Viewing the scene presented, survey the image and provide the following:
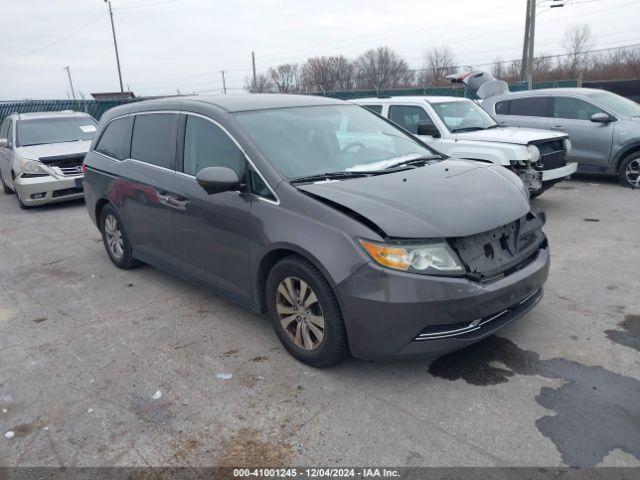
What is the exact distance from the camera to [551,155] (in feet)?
24.6

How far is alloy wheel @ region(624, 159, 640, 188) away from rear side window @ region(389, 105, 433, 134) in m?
3.82

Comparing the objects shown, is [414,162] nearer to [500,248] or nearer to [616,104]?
[500,248]

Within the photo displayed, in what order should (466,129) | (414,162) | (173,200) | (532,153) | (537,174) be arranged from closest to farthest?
1. (414,162)
2. (173,200)
3. (532,153)
4. (537,174)
5. (466,129)

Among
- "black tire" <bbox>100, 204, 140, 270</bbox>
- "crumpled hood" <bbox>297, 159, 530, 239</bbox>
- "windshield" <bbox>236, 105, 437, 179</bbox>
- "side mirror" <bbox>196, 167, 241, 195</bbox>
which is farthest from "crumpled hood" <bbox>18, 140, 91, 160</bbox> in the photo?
"crumpled hood" <bbox>297, 159, 530, 239</bbox>

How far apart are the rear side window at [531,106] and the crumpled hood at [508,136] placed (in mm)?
2197

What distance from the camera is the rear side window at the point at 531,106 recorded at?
386 inches

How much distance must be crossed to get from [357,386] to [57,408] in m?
1.91

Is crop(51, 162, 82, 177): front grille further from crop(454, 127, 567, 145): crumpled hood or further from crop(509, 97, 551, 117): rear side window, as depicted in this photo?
crop(509, 97, 551, 117): rear side window

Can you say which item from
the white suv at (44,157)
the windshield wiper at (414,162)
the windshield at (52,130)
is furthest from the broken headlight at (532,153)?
the windshield at (52,130)

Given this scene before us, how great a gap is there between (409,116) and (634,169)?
13.7 feet

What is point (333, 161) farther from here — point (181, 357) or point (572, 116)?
point (572, 116)

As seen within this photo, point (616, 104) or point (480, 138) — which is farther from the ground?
point (616, 104)

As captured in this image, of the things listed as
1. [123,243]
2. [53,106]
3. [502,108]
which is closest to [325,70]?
[53,106]

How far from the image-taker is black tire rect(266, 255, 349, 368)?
10.4 feet
